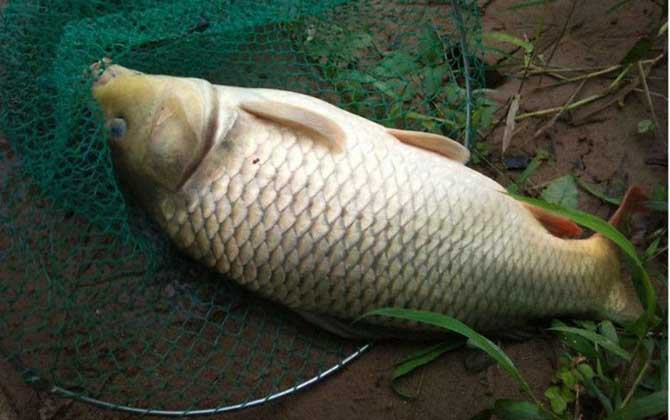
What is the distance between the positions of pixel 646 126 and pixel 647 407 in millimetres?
1079

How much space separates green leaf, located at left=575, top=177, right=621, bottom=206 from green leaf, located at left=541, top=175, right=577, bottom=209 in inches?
1.0

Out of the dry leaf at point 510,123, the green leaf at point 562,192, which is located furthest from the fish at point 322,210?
the dry leaf at point 510,123

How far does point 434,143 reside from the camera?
76.9 inches

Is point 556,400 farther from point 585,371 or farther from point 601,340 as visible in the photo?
point 601,340

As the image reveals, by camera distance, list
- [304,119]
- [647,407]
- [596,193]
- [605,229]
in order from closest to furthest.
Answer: [647,407], [605,229], [304,119], [596,193]

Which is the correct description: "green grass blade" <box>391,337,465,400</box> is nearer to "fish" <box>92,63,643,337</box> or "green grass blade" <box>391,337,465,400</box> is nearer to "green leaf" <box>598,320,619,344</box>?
"fish" <box>92,63,643,337</box>

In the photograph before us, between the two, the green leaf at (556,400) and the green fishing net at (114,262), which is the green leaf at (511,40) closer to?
the green fishing net at (114,262)

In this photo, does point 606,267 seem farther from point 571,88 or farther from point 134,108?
point 134,108

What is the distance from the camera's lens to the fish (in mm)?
1786

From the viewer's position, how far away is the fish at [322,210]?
5.86ft

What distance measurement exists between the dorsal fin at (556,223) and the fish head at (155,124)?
950 millimetres

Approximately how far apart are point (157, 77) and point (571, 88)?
4.64ft

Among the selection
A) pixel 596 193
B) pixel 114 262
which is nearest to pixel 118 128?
pixel 114 262

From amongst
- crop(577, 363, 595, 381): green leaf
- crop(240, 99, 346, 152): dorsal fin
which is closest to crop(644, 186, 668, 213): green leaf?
crop(577, 363, 595, 381): green leaf
